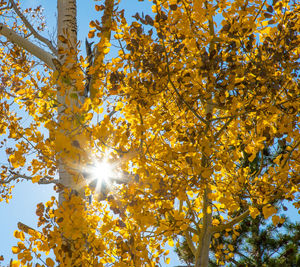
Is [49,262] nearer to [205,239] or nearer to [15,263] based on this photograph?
[15,263]

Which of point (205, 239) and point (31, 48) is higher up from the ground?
point (31, 48)

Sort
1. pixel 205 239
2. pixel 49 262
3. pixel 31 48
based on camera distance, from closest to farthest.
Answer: pixel 49 262, pixel 205 239, pixel 31 48

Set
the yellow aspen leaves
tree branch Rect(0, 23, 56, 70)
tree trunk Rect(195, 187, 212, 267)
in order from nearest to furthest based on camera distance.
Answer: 1. the yellow aspen leaves
2. tree trunk Rect(195, 187, 212, 267)
3. tree branch Rect(0, 23, 56, 70)

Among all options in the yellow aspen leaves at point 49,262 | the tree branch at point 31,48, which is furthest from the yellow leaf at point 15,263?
the tree branch at point 31,48

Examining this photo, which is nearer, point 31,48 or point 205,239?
point 205,239

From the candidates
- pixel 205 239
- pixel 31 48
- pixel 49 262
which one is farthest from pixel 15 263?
pixel 31 48

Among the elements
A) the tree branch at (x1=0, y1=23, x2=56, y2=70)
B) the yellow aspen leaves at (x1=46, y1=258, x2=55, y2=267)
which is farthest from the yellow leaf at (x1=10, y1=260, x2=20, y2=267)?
the tree branch at (x1=0, y1=23, x2=56, y2=70)

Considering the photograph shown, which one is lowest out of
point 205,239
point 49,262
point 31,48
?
point 49,262

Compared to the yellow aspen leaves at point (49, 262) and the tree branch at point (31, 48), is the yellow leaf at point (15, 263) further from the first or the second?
the tree branch at point (31, 48)

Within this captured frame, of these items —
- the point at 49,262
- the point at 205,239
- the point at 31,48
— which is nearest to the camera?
the point at 49,262

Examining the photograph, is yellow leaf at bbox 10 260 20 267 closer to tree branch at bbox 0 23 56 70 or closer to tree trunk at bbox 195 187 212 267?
tree trunk at bbox 195 187 212 267

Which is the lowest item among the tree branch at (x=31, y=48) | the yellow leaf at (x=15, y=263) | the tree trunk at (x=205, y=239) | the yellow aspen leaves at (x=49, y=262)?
the yellow aspen leaves at (x=49, y=262)

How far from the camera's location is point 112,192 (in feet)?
7.89

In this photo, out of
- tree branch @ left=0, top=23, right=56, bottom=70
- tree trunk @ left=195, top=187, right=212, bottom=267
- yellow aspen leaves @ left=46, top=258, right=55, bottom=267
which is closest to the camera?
yellow aspen leaves @ left=46, top=258, right=55, bottom=267
